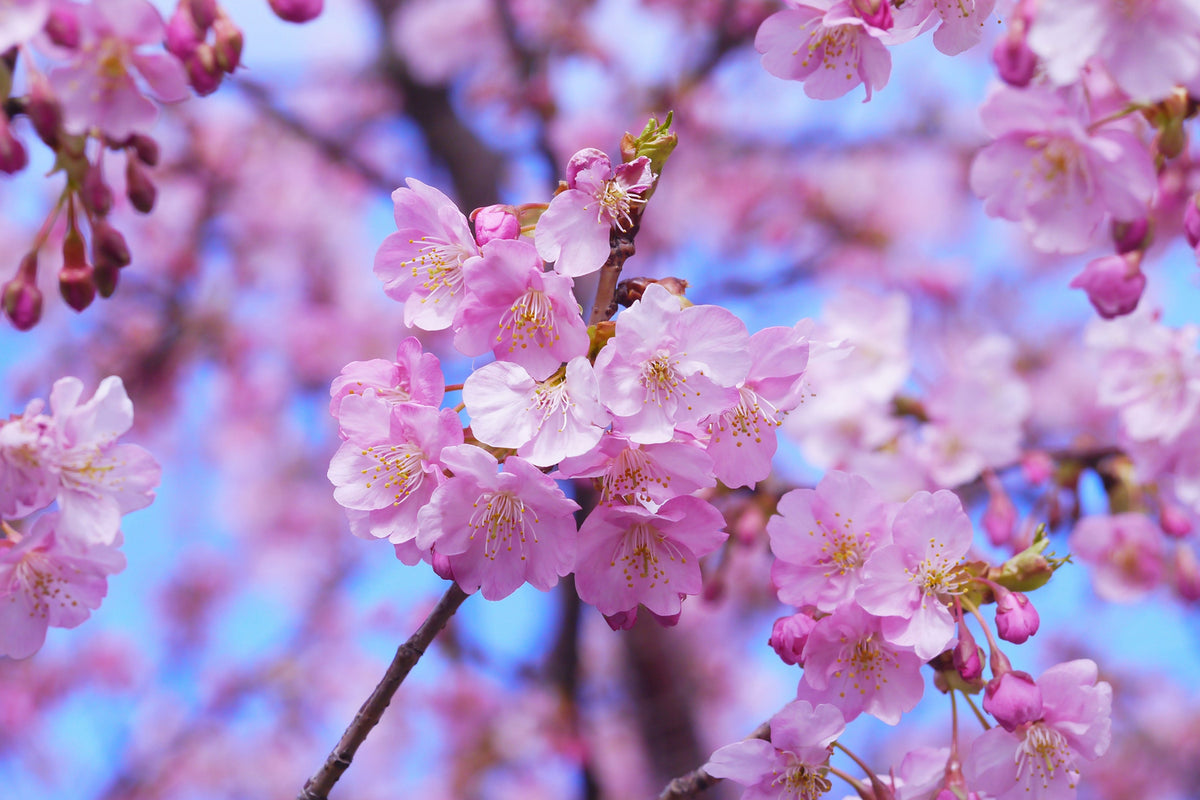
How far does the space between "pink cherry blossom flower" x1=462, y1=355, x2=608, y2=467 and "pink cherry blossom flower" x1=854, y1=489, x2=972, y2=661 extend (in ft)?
1.33

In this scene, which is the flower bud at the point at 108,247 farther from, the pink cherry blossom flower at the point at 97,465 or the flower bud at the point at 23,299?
the pink cherry blossom flower at the point at 97,465

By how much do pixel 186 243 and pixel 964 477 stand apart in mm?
4733

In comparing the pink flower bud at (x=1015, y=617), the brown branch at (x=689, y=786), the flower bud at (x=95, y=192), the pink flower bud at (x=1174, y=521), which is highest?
the flower bud at (x=95, y=192)

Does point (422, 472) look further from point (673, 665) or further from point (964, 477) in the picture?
point (673, 665)

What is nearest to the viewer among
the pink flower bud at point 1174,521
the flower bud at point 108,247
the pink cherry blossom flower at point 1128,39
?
the pink cherry blossom flower at point 1128,39

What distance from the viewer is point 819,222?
20.0 ft

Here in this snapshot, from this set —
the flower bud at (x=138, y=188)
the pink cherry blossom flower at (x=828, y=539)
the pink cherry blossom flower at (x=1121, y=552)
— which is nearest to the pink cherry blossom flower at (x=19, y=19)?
the flower bud at (x=138, y=188)

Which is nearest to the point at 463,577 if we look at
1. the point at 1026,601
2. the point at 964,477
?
the point at 1026,601

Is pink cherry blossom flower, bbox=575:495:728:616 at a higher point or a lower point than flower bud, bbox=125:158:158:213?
lower

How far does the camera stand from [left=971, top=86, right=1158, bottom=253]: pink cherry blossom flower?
1080 mm

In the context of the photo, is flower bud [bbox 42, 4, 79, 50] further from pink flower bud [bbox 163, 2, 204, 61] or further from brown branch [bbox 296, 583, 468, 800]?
brown branch [bbox 296, 583, 468, 800]

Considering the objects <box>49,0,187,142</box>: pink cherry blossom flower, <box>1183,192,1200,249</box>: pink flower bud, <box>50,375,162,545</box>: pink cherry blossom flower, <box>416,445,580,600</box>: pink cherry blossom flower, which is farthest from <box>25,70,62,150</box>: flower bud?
<box>1183,192,1200,249</box>: pink flower bud

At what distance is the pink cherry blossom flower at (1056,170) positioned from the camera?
3.54 feet

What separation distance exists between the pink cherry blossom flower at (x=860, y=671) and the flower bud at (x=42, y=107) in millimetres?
1158
